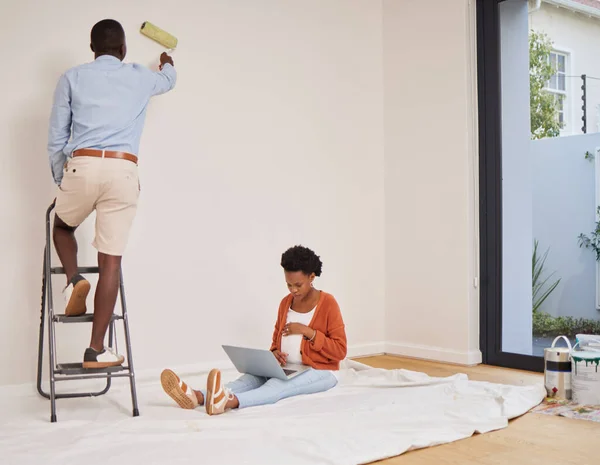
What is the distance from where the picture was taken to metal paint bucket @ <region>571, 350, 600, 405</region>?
9.93ft

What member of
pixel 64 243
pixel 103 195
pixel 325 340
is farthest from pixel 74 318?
pixel 325 340

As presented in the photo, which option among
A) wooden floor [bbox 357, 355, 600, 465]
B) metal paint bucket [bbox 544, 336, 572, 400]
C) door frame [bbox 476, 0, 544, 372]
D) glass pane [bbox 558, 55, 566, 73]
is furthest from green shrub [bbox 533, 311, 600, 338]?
glass pane [bbox 558, 55, 566, 73]

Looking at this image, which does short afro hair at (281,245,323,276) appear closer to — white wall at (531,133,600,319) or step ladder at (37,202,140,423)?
step ladder at (37,202,140,423)

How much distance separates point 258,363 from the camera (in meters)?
3.08

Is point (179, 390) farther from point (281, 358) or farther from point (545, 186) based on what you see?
point (545, 186)

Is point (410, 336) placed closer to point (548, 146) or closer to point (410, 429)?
point (548, 146)

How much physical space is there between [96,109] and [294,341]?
4.53 ft

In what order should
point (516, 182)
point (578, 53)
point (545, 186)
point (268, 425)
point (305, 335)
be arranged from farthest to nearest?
point (516, 182) < point (545, 186) < point (578, 53) < point (305, 335) < point (268, 425)

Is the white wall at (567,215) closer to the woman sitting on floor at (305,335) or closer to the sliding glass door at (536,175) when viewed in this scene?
the sliding glass door at (536,175)

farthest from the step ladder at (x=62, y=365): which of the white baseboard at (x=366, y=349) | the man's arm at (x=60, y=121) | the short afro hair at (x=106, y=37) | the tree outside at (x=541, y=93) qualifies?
the tree outside at (x=541, y=93)

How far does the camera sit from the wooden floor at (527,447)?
2316 mm

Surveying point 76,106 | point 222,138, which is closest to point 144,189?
point 222,138

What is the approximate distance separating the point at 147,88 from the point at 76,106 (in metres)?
0.35

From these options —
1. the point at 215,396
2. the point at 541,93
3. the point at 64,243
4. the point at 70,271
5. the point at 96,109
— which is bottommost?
the point at 215,396
